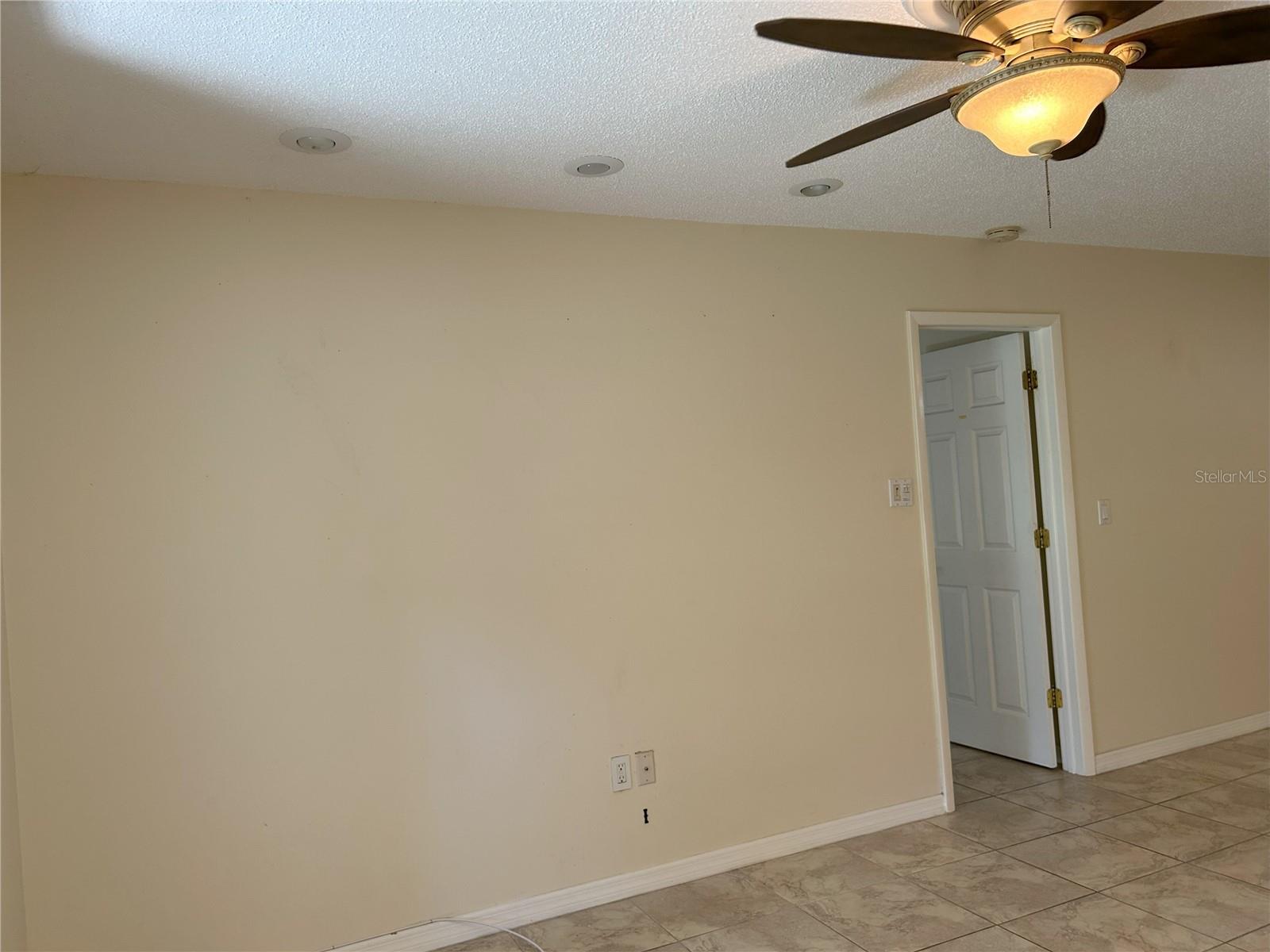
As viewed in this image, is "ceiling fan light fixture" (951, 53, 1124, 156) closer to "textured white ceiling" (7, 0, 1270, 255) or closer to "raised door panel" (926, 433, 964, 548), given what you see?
"textured white ceiling" (7, 0, 1270, 255)

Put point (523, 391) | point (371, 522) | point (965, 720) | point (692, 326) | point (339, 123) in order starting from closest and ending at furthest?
point (339, 123) < point (371, 522) < point (523, 391) < point (692, 326) < point (965, 720)

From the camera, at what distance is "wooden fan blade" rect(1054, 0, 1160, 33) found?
1648 mm

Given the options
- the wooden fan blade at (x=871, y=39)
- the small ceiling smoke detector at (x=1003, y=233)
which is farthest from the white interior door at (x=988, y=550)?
the wooden fan blade at (x=871, y=39)

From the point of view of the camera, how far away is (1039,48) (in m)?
1.81

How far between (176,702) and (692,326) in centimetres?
209

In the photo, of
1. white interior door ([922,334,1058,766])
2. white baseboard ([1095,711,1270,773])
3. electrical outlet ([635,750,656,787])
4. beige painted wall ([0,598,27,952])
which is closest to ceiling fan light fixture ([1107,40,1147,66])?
electrical outlet ([635,750,656,787])

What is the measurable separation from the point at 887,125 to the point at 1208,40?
0.60m

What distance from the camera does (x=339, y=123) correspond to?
7.77 ft

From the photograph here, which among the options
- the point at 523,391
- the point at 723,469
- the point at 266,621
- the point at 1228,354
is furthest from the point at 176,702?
the point at 1228,354

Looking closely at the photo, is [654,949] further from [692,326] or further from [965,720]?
[965,720]

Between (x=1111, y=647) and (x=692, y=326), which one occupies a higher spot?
(x=692, y=326)

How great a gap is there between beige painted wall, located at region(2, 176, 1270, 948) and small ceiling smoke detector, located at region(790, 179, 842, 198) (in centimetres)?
39

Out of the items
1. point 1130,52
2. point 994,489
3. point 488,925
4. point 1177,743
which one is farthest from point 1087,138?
point 1177,743

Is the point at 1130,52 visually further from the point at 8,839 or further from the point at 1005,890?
the point at 8,839
